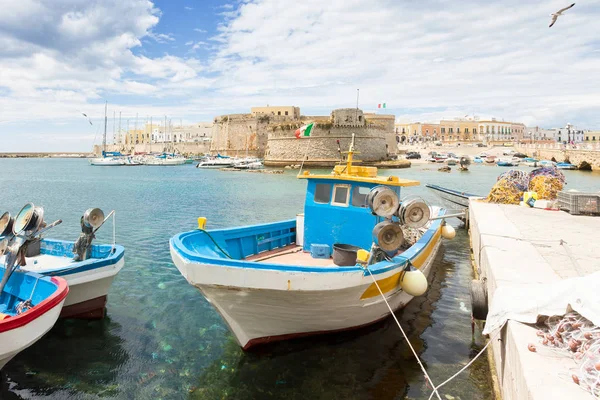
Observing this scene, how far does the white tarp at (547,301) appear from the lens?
320cm

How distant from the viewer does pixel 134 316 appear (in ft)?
23.2

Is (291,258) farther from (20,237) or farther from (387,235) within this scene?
(20,237)

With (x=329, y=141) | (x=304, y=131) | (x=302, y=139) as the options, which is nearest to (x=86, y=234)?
(x=304, y=131)

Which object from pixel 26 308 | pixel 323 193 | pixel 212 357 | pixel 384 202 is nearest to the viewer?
pixel 26 308

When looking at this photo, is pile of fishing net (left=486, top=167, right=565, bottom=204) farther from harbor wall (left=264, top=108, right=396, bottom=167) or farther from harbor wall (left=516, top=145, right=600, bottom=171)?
harbor wall (left=516, top=145, right=600, bottom=171)

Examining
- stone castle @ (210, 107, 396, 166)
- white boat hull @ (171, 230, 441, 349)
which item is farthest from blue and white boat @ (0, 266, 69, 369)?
stone castle @ (210, 107, 396, 166)

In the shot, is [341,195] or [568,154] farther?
[568,154]

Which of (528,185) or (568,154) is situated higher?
(568,154)

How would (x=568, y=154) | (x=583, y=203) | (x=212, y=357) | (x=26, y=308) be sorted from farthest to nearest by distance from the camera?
(x=568, y=154), (x=583, y=203), (x=212, y=357), (x=26, y=308)

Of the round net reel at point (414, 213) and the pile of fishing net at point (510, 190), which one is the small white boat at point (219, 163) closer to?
the pile of fishing net at point (510, 190)

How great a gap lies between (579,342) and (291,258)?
4.53 metres

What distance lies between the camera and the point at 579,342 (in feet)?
10.4

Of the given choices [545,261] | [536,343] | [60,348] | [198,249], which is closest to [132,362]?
[60,348]

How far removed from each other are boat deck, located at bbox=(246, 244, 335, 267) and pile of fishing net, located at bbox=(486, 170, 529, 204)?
910 cm
